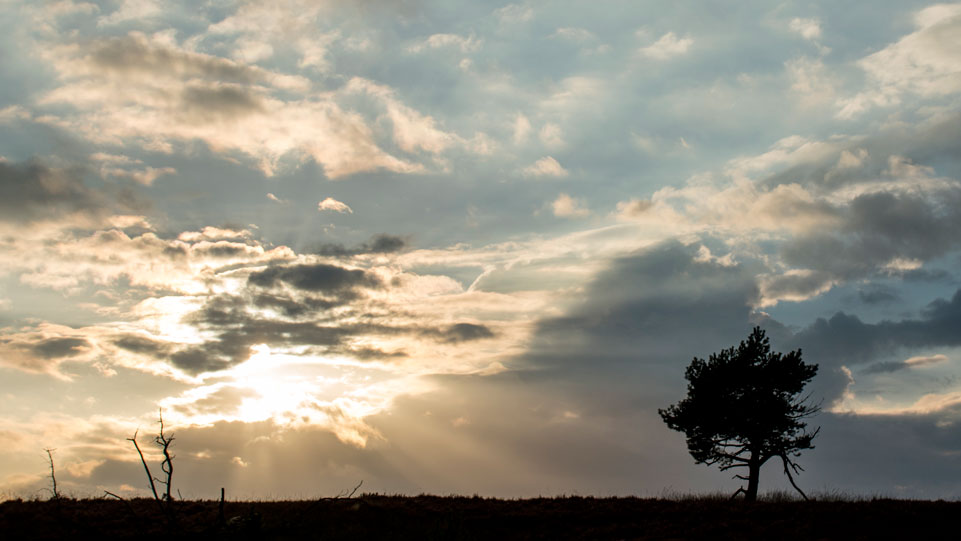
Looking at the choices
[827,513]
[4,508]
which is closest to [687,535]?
[827,513]

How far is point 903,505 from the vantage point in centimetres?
2755

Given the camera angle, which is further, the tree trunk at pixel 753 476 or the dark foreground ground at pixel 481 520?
the tree trunk at pixel 753 476

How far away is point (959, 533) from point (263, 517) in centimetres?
2644

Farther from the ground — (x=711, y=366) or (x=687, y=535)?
(x=711, y=366)

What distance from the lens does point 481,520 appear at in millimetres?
28219

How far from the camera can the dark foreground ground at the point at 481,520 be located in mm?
24656

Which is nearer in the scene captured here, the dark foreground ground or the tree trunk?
the dark foreground ground

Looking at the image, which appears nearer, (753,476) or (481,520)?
(481,520)

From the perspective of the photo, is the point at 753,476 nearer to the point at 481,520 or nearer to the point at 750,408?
the point at 750,408

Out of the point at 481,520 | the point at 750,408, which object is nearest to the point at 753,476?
the point at 750,408

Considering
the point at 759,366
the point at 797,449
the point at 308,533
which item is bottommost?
the point at 308,533

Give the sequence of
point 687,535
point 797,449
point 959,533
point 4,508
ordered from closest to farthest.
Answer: point 959,533 < point 687,535 < point 4,508 < point 797,449

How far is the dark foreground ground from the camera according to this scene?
24656mm

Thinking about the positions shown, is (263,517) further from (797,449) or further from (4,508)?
(797,449)
